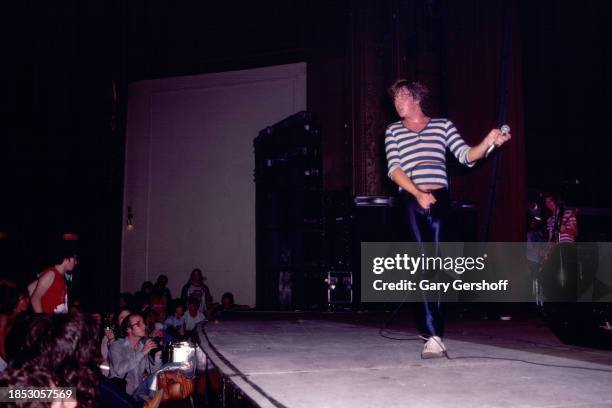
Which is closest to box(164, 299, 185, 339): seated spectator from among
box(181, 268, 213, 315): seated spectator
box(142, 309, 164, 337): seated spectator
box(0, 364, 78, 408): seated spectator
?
box(142, 309, 164, 337): seated spectator

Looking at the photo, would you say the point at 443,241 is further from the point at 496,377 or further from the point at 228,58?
the point at 228,58

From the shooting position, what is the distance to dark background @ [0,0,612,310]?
7863mm

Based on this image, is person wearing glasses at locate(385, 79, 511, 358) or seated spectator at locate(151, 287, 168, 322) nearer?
person wearing glasses at locate(385, 79, 511, 358)

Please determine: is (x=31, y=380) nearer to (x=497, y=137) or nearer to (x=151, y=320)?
(x=497, y=137)

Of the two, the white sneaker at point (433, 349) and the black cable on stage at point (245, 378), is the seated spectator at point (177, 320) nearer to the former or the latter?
the black cable on stage at point (245, 378)

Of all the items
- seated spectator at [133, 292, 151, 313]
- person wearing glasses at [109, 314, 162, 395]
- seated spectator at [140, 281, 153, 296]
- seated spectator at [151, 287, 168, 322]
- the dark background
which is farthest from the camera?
seated spectator at [140, 281, 153, 296]

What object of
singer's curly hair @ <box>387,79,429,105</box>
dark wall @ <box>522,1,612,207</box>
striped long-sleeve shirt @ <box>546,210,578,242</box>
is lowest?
striped long-sleeve shirt @ <box>546,210,578,242</box>

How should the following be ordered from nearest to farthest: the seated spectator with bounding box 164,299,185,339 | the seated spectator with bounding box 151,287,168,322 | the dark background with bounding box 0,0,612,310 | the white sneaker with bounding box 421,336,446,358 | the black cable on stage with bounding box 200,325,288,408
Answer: the black cable on stage with bounding box 200,325,288,408 < the white sneaker with bounding box 421,336,446,358 < the seated spectator with bounding box 164,299,185,339 < the dark background with bounding box 0,0,612,310 < the seated spectator with bounding box 151,287,168,322

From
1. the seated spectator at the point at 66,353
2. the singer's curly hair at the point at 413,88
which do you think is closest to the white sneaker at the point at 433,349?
the singer's curly hair at the point at 413,88

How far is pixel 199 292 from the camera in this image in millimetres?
8969

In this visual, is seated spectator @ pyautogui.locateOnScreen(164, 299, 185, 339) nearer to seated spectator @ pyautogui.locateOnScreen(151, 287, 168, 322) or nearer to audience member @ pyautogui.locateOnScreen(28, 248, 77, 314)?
seated spectator @ pyautogui.locateOnScreen(151, 287, 168, 322)

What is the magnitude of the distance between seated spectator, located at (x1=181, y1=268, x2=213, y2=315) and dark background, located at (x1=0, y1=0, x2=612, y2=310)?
209cm

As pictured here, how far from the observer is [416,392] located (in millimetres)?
1854

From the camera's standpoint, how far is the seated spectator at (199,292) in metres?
8.85
